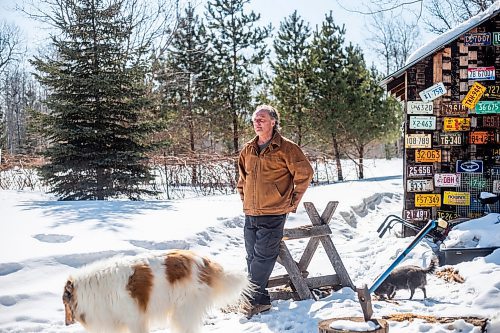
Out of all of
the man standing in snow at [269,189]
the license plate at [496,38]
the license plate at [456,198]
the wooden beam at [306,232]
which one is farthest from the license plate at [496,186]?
the man standing in snow at [269,189]

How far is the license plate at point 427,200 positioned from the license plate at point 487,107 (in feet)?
5.69

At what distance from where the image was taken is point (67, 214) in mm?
8820

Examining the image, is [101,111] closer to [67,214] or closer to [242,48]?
[67,214]

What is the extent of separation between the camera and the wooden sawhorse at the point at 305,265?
18.1 feet

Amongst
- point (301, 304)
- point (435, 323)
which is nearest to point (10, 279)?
point (301, 304)

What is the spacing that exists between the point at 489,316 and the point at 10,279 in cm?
480

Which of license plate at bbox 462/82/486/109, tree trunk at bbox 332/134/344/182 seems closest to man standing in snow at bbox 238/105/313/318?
license plate at bbox 462/82/486/109

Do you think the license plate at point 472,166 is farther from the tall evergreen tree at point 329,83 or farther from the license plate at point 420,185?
the tall evergreen tree at point 329,83

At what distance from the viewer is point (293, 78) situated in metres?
24.8

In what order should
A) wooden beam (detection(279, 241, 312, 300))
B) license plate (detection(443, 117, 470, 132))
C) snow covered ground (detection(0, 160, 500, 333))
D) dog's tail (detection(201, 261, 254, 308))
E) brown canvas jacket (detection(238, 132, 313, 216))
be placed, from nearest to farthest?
dog's tail (detection(201, 261, 254, 308))
snow covered ground (detection(0, 160, 500, 333))
brown canvas jacket (detection(238, 132, 313, 216))
wooden beam (detection(279, 241, 312, 300))
license plate (detection(443, 117, 470, 132))

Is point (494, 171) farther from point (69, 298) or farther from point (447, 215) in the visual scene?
point (69, 298)

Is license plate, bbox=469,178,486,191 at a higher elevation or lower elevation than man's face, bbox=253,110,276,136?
lower

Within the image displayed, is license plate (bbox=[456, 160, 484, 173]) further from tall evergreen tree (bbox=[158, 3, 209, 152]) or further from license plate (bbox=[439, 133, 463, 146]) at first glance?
tall evergreen tree (bbox=[158, 3, 209, 152])

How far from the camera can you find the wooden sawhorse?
5516 mm
